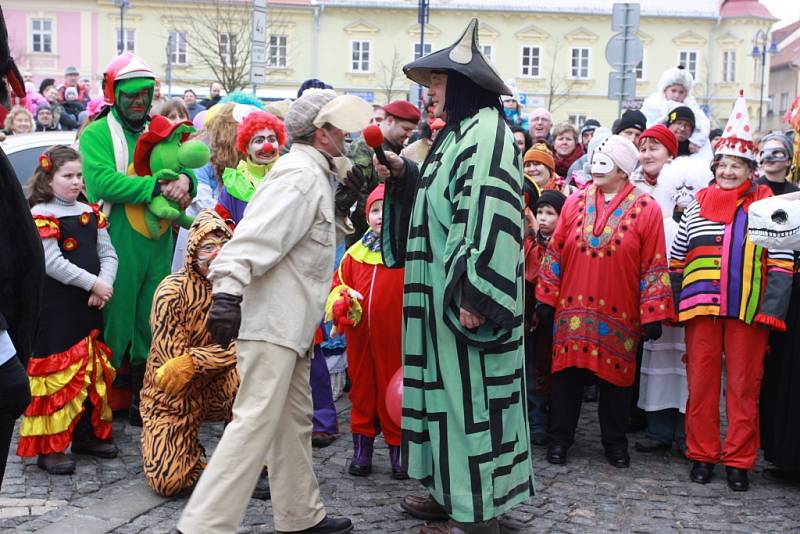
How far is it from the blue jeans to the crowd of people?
0.05 feet

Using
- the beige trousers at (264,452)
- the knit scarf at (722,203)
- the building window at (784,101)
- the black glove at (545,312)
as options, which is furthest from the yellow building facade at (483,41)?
the beige trousers at (264,452)

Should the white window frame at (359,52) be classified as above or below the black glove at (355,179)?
above

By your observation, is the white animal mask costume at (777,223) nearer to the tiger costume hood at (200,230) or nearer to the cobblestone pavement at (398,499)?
the cobblestone pavement at (398,499)

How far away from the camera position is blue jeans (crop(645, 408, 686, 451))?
636cm

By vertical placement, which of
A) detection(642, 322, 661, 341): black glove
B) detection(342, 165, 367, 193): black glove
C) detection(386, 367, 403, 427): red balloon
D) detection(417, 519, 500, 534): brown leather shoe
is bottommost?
detection(417, 519, 500, 534): brown leather shoe

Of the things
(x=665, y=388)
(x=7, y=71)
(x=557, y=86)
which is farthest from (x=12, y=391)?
(x=557, y=86)

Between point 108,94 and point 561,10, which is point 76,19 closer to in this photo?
point 561,10

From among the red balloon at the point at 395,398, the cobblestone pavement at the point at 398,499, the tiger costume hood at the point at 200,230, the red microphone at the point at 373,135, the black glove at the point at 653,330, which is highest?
the red microphone at the point at 373,135

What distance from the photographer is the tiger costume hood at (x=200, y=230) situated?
521cm

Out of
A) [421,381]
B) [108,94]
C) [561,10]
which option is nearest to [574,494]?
[421,381]

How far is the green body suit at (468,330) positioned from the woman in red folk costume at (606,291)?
4.60ft

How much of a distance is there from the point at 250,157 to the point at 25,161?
2.01 meters

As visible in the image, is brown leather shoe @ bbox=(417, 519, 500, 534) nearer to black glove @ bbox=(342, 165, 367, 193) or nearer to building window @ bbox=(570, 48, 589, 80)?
black glove @ bbox=(342, 165, 367, 193)

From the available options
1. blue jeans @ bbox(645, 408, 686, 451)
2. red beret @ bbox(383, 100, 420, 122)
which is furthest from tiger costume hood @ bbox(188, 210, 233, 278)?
blue jeans @ bbox(645, 408, 686, 451)
